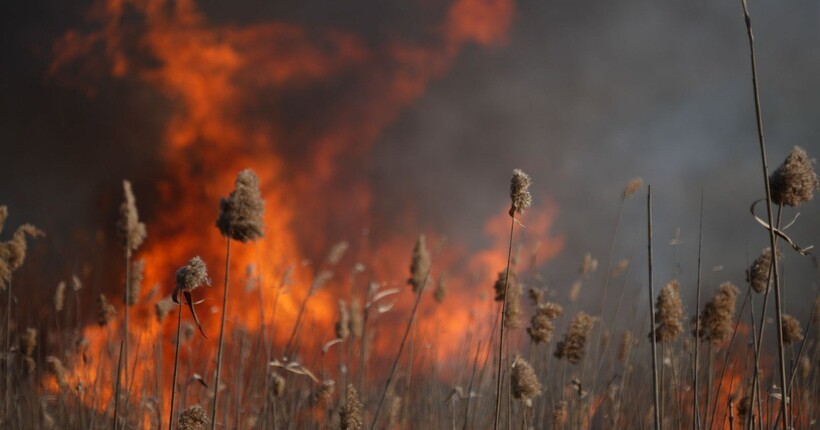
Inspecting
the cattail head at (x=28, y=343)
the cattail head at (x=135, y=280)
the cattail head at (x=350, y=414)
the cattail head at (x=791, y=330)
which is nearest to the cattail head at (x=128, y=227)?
the cattail head at (x=350, y=414)

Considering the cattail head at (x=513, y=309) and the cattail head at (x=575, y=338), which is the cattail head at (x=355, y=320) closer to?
the cattail head at (x=513, y=309)

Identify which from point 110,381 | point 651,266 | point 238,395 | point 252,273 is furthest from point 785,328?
point 110,381

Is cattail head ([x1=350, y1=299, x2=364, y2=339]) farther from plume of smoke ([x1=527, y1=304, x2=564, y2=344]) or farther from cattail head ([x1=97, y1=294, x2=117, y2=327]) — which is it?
plume of smoke ([x1=527, y1=304, x2=564, y2=344])

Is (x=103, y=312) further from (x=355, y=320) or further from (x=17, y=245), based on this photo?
(x=355, y=320)

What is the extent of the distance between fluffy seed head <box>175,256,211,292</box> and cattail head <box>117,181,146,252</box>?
2.70 feet

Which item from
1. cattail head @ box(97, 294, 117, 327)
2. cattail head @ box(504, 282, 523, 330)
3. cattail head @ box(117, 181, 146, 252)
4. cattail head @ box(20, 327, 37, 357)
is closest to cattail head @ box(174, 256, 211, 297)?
cattail head @ box(117, 181, 146, 252)

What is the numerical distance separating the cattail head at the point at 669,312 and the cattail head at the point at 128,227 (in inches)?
87.2

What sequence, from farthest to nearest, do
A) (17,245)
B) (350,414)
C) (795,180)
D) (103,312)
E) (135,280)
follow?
(103,312)
(135,280)
(17,245)
(350,414)
(795,180)

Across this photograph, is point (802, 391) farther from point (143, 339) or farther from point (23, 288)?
point (23, 288)

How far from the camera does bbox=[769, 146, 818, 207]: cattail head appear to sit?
224 cm

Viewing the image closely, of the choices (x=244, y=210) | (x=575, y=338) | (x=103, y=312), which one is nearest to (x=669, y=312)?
(x=575, y=338)

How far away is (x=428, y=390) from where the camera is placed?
206 inches

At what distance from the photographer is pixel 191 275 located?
186cm

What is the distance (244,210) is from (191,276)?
25 cm
